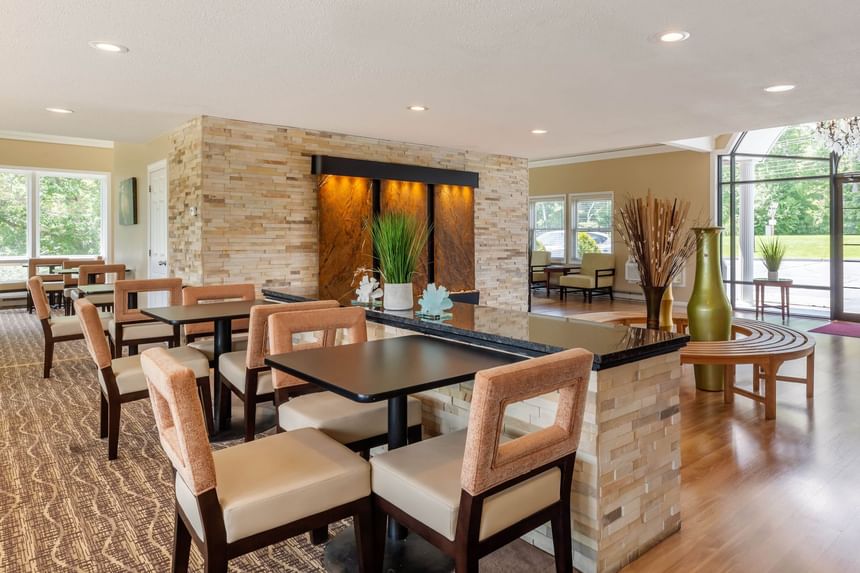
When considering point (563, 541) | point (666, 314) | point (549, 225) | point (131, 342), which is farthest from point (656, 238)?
point (549, 225)

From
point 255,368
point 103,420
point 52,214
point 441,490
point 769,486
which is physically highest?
point 52,214

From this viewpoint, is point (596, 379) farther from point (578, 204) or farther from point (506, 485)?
point (578, 204)

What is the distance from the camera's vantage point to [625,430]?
212cm

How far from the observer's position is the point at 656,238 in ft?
10.9

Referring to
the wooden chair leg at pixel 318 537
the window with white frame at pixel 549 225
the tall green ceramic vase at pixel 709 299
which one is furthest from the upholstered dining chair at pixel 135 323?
the window with white frame at pixel 549 225

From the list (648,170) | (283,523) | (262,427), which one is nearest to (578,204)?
(648,170)

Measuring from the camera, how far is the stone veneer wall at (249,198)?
5516 mm

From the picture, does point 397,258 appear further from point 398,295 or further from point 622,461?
point 622,461

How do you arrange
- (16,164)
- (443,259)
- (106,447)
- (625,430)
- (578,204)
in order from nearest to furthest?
(625,430), (106,447), (443,259), (16,164), (578,204)

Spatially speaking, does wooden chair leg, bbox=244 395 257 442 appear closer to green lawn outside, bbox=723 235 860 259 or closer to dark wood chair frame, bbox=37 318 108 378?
dark wood chair frame, bbox=37 318 108 378

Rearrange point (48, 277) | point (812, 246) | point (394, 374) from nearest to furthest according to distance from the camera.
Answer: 1. point (394, 374)
2. point (48, 277)
3. point (812, 246)

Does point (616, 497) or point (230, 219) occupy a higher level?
point (230, 219)

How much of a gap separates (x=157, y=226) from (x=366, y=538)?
20.6 feet

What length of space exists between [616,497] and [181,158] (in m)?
5.46
